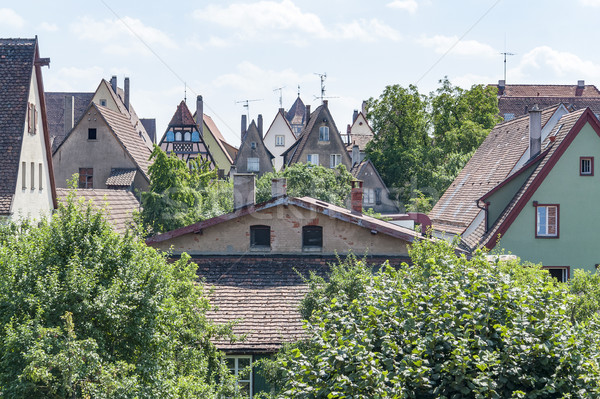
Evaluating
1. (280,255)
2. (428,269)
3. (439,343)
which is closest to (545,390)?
(439,343)

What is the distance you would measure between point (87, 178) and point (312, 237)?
2248 centimetres

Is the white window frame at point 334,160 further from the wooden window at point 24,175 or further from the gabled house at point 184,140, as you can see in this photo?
the wooden window at point 24,175

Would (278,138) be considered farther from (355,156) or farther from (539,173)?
(539,173)

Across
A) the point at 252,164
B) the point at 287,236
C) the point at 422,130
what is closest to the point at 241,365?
the point at 287,236

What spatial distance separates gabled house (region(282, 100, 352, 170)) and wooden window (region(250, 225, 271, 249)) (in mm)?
42036

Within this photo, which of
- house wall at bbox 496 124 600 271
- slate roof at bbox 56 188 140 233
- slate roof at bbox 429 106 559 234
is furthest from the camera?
slate roof at bbox 56 188 140 233

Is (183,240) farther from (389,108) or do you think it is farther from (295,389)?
(389,108)

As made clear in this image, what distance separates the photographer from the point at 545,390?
Result: 8961 millimetres

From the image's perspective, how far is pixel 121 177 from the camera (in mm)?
40469

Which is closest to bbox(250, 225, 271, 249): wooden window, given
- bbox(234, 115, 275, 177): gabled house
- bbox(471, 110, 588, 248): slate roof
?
bbox(471, 110, 588, 248): slate roof

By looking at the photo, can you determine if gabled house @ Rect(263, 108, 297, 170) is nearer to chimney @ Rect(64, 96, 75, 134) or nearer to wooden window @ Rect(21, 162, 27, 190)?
chimney @ Rect(64, 96, 75, 134)

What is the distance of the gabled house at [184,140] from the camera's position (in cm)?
6091

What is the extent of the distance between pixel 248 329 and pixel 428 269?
8.57 metres

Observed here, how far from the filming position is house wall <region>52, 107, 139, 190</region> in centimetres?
4150
